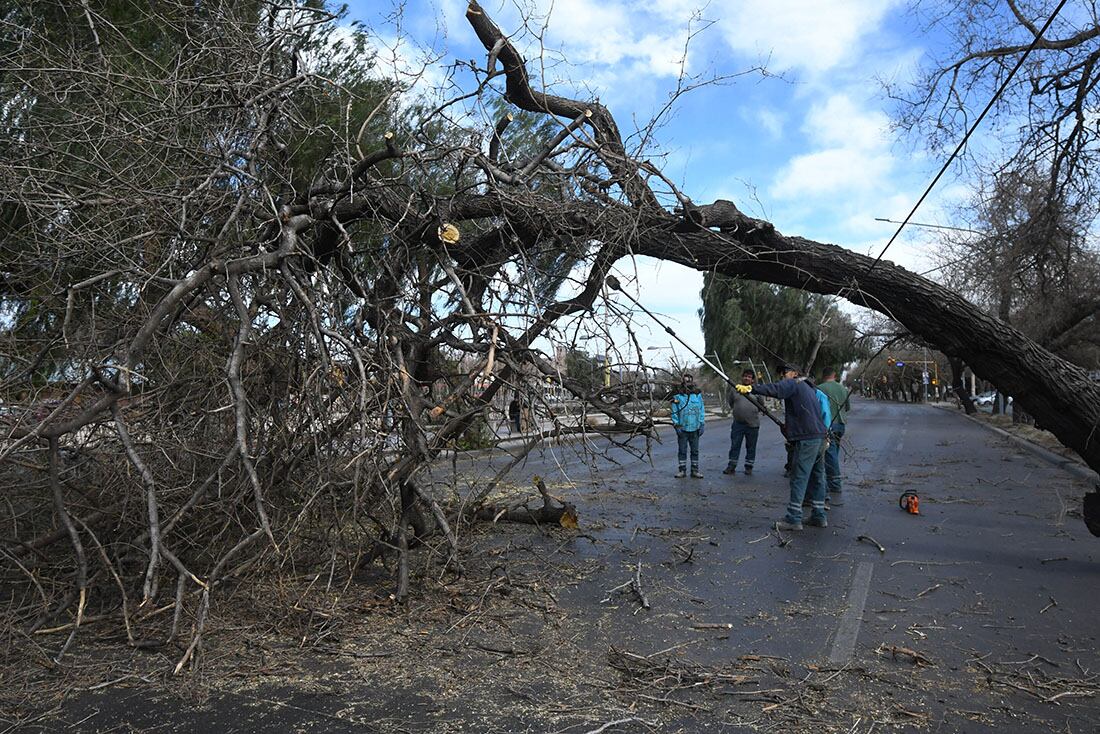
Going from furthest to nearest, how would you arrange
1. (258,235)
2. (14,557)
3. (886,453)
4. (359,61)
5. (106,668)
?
(886,453) → (359,61) → (258,235) → (14,557) → (106,668)

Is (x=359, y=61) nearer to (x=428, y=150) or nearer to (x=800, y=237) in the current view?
(x=428, y=150)

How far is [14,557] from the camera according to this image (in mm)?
4609

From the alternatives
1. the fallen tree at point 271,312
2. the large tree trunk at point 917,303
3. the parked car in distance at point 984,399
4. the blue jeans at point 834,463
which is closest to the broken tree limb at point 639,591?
the fallen tree at point 271,312

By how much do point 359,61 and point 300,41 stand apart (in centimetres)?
426

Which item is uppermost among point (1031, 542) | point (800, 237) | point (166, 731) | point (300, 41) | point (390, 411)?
point (300, 41)

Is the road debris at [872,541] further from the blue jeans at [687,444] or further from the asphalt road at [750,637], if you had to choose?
Result: the blue jeans at [687,444]

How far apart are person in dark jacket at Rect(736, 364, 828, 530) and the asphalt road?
1.01ft

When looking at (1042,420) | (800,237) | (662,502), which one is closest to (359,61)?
(800,237)

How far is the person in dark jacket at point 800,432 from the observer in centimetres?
832

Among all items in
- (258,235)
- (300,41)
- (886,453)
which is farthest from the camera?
(886,453)

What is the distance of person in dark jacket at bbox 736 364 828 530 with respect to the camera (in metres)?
8.32

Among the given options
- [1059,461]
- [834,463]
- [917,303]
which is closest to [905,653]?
[917,303]

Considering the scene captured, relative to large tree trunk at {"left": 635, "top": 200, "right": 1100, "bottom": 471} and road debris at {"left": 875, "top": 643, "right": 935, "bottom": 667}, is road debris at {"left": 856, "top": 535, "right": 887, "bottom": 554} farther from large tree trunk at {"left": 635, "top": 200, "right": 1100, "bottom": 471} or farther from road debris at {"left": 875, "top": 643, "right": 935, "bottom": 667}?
road debris at {"left": 875, "top": 643, "right": 935, "bottom": 667}

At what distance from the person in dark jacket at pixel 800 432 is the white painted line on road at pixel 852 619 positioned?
1.43 m
